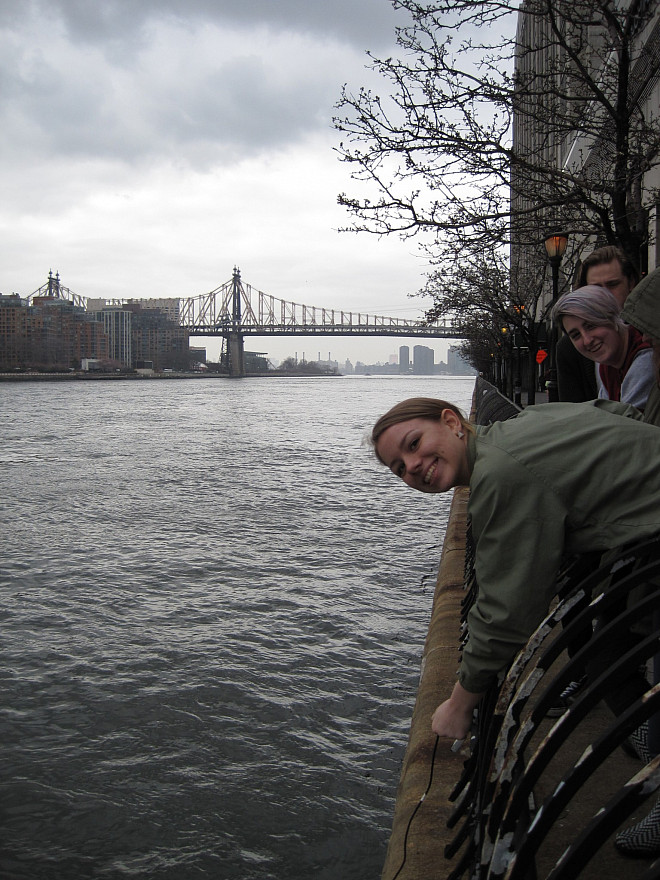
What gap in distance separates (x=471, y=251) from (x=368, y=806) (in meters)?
6.29

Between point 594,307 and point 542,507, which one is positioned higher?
point 594,307

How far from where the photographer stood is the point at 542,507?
1.77m

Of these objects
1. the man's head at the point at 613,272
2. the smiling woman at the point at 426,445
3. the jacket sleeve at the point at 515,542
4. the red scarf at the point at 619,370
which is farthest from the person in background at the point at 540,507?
the man's head at the point at 613,272

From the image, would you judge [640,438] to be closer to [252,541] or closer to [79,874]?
[79,874]

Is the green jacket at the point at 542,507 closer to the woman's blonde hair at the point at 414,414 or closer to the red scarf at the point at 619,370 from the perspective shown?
the woman's blonde hair at the point at 414,414

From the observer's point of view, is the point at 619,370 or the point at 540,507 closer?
the point at 540,507

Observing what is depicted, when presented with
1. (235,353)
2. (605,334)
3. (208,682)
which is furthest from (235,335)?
(605,334)

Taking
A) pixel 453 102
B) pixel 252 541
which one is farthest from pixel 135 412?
pixel 453 102

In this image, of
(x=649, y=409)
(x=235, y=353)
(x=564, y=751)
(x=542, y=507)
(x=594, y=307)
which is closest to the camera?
(x=542, y=507)

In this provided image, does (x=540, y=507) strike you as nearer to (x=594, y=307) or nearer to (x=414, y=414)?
(x=414, y=414)

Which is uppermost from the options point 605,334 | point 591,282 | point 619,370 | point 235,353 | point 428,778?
→ point 235,353

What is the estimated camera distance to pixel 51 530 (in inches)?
445

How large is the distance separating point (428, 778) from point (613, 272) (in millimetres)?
2135

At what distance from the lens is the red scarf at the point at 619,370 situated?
2973 millimetres
